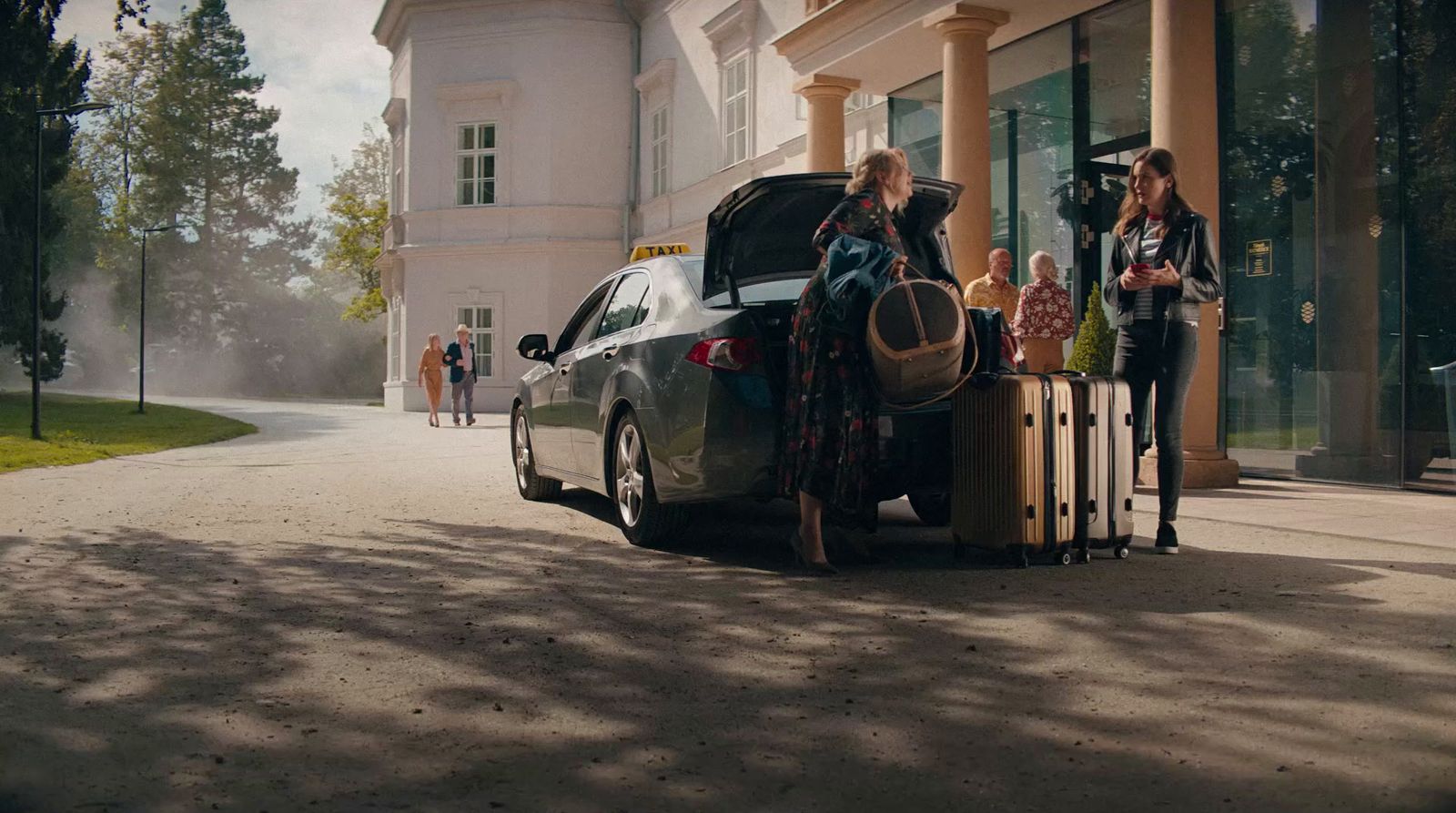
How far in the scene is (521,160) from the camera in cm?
3045

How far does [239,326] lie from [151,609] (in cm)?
6337

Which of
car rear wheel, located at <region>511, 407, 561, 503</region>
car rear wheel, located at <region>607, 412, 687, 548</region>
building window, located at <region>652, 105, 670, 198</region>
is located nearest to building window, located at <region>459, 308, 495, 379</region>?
building window, located at <region>652, 105, 670, 198</region>

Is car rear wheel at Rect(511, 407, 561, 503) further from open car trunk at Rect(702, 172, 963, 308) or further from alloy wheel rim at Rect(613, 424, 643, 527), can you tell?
open car trunk at Rect(702, 172, 963, 308)

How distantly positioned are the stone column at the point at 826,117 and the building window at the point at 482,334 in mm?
15808

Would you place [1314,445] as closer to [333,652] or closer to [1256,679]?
[1256,679]

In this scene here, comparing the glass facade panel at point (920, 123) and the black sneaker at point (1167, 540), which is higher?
the glass facade panel at point (920, 123)

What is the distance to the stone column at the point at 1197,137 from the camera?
1025cm

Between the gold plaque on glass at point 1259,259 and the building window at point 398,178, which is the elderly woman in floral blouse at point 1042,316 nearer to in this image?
the gold plaque on glass at point 1259,259

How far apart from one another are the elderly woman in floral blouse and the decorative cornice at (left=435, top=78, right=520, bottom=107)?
21644 mm

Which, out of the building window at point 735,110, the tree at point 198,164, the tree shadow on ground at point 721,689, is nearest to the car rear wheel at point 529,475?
the tree shadow on ground at point 721,689

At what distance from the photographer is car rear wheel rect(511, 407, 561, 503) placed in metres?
9.70

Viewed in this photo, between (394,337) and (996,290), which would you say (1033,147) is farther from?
(394,337)

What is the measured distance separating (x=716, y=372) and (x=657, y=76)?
23439 mm

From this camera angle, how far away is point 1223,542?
716 centimetres
